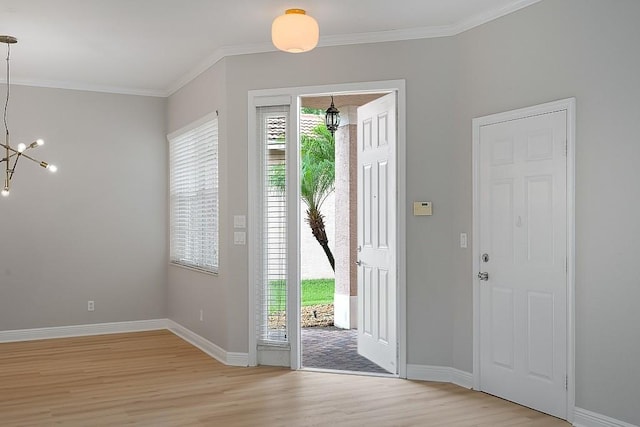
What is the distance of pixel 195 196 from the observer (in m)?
6.61

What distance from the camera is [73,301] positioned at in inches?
272

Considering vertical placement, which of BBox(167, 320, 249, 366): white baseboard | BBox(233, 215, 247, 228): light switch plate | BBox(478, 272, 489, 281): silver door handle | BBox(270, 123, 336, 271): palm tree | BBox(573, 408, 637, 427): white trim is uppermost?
BBox(270, 123, 336, 271): palm tree

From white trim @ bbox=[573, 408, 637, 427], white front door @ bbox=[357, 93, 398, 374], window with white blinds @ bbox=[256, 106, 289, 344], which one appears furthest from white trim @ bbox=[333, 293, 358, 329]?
white trim @ bbox=[573, 408, 637, 427]

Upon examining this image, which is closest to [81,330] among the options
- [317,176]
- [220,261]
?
[220,261]

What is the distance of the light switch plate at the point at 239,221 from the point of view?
→ 551 cm

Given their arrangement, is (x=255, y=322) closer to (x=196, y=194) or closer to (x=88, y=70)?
(x=196, y=194)

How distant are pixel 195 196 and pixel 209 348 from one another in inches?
63.9

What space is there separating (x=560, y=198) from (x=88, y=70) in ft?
15.7

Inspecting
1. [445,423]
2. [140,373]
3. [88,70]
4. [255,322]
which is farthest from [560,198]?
[88,70]

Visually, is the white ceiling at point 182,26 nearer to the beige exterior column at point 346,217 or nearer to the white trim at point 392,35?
the white trim at point 392,35

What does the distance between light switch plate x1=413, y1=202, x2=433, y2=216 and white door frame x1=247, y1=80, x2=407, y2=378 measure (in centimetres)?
11

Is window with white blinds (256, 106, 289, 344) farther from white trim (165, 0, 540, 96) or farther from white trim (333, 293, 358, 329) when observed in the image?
white trim (333, 293, 358, 329)

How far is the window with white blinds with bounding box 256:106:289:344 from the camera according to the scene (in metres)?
5.42

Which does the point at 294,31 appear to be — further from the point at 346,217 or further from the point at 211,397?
the point at 346,217
